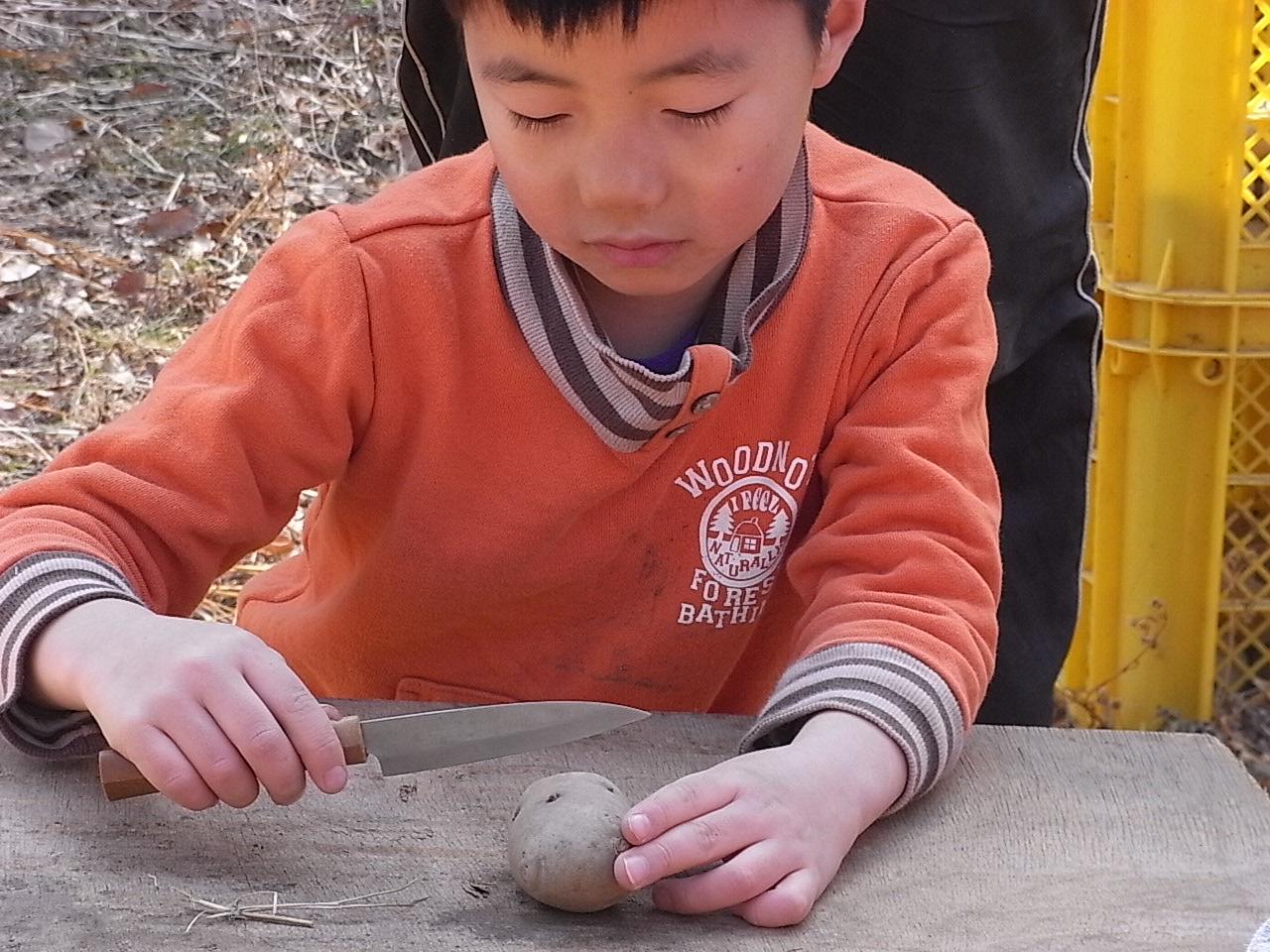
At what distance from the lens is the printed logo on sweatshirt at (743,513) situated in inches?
55.0

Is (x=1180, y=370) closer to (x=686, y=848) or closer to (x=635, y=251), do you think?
(x=635, y=251)

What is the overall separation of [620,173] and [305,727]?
0.39 m

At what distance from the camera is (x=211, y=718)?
105 cm

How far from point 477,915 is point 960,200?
104cm

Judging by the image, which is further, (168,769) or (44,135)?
(44,135)

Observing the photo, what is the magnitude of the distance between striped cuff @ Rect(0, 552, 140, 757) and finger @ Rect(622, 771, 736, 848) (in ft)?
1.25

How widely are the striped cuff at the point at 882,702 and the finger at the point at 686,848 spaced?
0.49 feet

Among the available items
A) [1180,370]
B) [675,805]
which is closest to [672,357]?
[675,805]

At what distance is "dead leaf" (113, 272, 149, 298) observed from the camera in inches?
138

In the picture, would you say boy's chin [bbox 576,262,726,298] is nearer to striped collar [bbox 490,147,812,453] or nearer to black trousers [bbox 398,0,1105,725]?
striped collar [bbox 490,147,812,453]

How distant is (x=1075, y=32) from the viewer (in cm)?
179

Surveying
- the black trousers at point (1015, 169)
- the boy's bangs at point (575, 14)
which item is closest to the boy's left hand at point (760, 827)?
the boy's bangs at point (575, 14)

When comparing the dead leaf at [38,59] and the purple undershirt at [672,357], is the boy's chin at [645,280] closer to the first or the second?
the purple undershirt at [672,357]

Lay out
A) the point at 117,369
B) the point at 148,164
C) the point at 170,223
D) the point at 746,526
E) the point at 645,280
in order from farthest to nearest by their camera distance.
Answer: the point at 148,164 → the point at 170,223 → the point at 117,369 → the point at 746,526 → the point at 645,280
